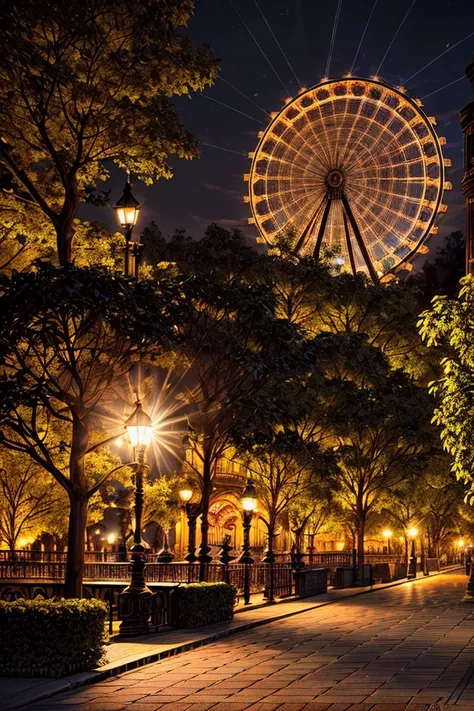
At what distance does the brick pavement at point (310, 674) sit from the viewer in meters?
12.3

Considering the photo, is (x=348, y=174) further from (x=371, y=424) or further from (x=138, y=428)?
(x=138, y=428)

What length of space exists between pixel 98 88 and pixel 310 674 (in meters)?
10.8

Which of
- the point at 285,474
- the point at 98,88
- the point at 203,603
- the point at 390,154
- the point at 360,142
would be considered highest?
the point at 360,142

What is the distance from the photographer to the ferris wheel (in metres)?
57.4

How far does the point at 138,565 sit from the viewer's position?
2127cm

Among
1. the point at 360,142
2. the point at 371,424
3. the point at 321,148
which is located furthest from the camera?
the point at 321,148

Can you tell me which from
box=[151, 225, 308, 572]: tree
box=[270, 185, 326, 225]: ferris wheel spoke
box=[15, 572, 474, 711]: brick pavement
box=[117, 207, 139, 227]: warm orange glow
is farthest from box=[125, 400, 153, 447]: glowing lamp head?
box=[270, 185, 326, 225]: ferris wheel spoke

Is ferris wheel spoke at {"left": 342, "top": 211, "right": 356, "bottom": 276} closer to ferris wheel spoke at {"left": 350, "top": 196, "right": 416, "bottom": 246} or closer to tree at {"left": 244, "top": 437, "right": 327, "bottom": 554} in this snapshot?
ferris wheel spoke at {"left": 350, "top": 196, "right": 416, "bottom": 246}

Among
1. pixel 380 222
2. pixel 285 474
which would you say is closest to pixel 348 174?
pixel 380 222

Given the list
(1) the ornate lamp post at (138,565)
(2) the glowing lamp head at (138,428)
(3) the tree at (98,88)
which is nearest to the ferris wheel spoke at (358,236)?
(3) the tree at (98,88)

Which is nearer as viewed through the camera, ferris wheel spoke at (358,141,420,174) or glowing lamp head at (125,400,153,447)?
glowing lamp head at (125,400,153,447)

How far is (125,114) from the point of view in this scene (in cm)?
1934

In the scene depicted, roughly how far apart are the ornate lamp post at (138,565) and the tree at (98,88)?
3593mm

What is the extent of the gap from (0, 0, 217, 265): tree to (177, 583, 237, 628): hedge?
823 cm
